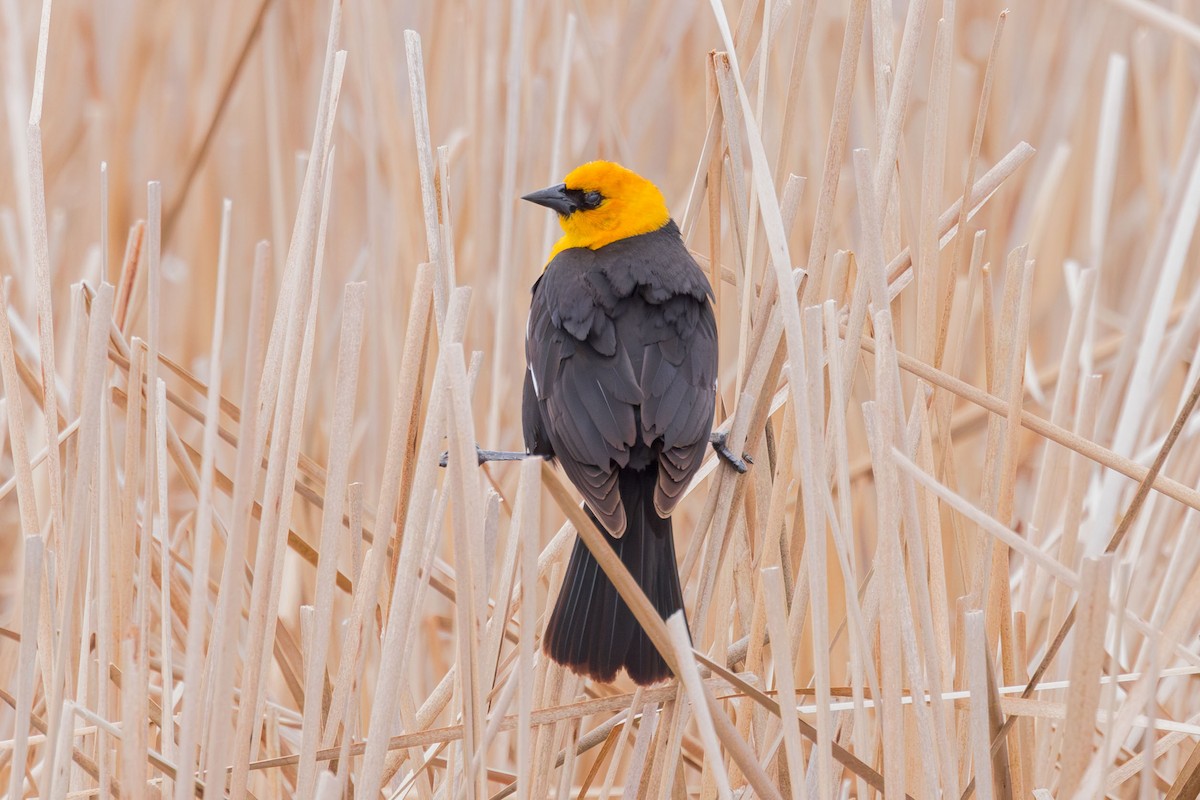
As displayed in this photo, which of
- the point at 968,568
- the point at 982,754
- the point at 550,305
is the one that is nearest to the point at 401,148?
the point at 550,305

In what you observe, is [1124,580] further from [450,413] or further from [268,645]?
[268,645]

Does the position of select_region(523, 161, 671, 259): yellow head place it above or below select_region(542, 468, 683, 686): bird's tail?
above

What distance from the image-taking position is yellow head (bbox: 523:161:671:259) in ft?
6.77

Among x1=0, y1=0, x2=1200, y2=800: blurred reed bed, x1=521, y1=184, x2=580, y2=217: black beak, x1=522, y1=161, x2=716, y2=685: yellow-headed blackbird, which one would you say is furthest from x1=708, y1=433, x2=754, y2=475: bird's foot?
x1=521, y1=184, x2=580, y2=217: black beak

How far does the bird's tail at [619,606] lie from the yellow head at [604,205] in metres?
0.63

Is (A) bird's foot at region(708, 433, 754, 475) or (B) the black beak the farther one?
(B) the black beak

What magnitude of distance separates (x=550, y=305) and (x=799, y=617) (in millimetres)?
715

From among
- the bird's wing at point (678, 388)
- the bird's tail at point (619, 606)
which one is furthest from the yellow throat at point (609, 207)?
the bird's tail at point (619, 606)

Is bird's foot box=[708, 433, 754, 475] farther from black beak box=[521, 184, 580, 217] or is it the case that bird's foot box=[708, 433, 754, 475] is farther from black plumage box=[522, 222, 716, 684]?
black beak box=[521, 184, 580, 217]

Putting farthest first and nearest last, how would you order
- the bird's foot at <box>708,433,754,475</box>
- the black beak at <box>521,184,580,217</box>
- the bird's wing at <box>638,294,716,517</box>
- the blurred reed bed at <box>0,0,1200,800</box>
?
1. the black beak at <box>521,184,580,217</box>
2. the bird's wing at <box>638,294,716,517</box>
3. the bird's foot at <box>708,433,754,475</box>
4. the blurred reed bed at <box>0,0,1200,800</box>

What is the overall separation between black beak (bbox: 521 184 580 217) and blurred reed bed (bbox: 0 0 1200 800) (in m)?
0.04

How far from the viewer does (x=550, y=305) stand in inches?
71.5

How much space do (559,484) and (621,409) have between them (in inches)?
24.0

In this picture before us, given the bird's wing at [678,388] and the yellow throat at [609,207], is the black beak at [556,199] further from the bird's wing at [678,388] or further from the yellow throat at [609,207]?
the bird's wing at [678,388]
